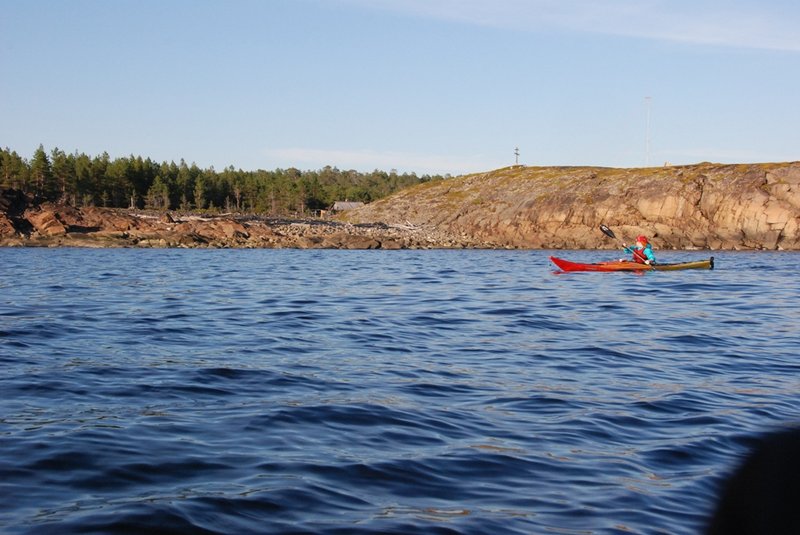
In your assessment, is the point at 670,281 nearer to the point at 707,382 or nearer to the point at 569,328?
the point at 569,328

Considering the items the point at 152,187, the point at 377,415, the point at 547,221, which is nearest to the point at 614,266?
the point at 377,415

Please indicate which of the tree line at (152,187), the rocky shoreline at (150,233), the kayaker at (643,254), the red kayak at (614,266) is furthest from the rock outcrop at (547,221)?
the kayaker at (643,254)

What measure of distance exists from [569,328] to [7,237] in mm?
57663

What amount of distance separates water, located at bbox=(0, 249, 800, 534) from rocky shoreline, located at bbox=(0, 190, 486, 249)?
4709 cm

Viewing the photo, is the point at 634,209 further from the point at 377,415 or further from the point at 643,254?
the point at 377,415

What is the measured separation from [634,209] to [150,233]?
43.0 meters

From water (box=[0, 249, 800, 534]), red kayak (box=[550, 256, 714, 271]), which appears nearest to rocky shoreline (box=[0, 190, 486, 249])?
red kayak (box=[550, 256, 714, 271])

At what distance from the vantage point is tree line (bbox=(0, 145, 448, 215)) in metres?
99.5

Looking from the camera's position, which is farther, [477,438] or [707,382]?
[707,382]

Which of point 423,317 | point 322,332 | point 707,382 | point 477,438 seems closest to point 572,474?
point 477,438

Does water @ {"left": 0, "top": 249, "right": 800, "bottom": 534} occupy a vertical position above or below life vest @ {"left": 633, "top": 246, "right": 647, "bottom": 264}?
below

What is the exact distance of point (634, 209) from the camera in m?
76.1

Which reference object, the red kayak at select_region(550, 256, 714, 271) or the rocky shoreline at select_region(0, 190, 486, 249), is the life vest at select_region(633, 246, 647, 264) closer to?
the red kayak at select_region(550, 256, 714, 271)

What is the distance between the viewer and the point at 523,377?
11070 mm
